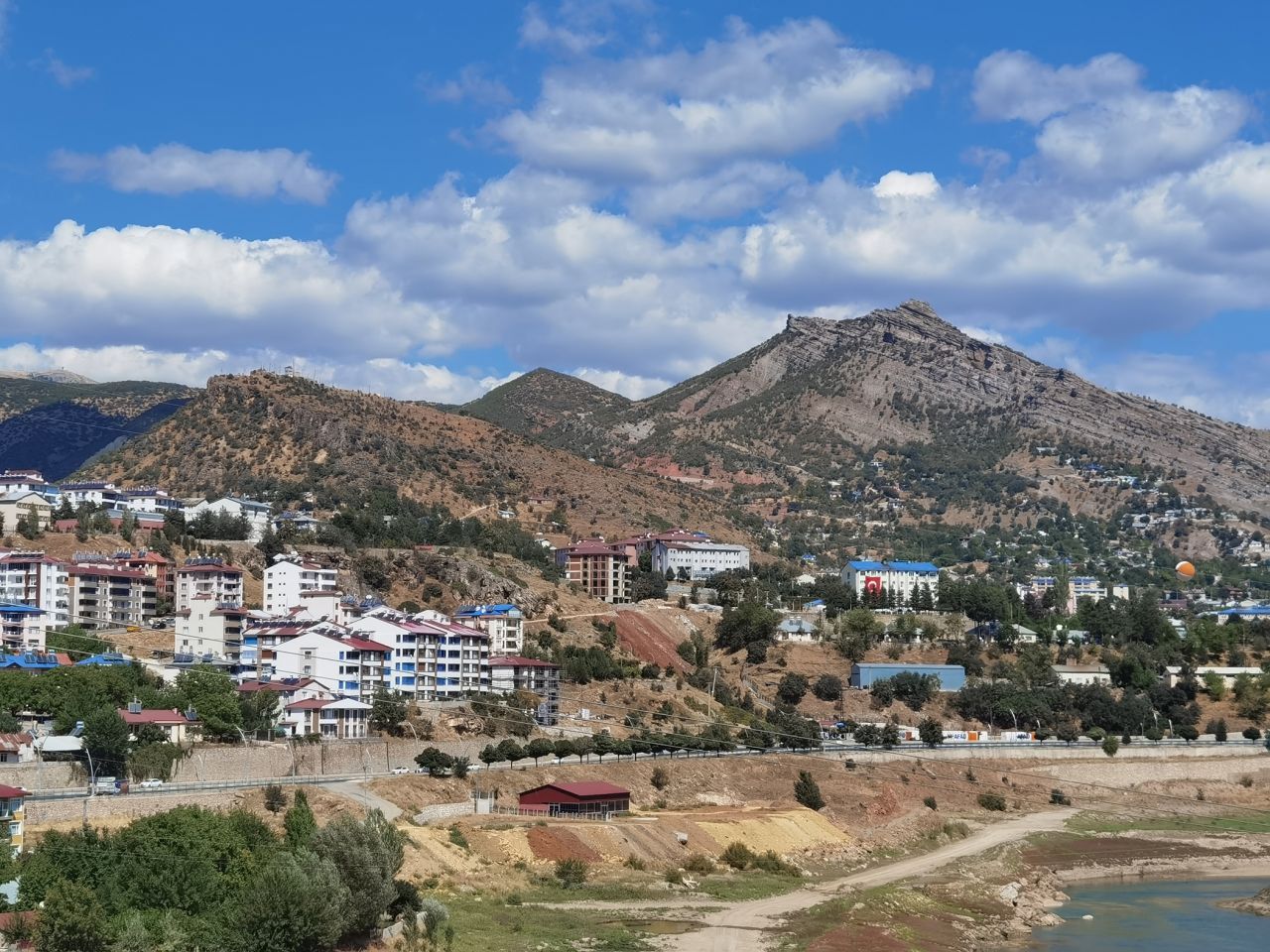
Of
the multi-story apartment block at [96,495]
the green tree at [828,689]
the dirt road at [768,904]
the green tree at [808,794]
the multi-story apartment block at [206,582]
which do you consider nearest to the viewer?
the dirt road at [768,904]

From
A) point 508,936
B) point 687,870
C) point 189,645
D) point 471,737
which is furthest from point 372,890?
point 189,645

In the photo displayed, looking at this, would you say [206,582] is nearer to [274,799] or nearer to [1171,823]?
[274,799]

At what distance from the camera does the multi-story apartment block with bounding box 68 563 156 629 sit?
297 ft

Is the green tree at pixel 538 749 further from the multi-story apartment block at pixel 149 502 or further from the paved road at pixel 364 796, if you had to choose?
the multi-story apartment block at pixel 149 502

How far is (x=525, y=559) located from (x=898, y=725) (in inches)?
1306

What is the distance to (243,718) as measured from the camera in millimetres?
70812

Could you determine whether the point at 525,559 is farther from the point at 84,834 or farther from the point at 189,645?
the point at 84,834

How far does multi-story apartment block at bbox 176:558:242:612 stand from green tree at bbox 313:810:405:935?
47.9 m

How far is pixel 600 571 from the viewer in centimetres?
12250

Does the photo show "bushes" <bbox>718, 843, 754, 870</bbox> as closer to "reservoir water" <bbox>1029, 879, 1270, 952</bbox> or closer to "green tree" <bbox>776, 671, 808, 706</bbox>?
"reservoir water" <bbox>1029, 879, 1270, 952</bbox>

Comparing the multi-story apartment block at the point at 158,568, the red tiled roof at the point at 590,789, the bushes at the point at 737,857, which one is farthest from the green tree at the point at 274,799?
→ the multi-story apartment block at the point at 158,568

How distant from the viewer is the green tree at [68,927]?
39.1 meters

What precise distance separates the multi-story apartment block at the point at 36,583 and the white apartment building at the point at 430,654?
56.0ft

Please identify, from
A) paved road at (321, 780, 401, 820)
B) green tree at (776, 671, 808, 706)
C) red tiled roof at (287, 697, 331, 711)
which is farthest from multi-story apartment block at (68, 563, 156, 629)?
green tree at (776, 671, 808, 706)
